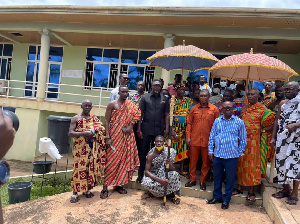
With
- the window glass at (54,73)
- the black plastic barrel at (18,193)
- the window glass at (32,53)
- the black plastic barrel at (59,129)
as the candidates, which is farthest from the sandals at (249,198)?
the window glass at (32,53)

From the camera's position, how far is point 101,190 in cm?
387

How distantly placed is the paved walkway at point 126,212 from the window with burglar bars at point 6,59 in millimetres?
10548

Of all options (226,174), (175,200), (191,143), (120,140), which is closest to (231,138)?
(226,174)

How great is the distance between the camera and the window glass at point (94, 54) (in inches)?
425

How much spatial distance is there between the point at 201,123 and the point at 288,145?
4.05 feet

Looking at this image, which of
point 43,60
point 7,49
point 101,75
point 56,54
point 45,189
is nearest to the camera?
point 45,189

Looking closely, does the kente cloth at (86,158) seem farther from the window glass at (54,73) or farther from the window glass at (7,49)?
the window glass at (7,49)

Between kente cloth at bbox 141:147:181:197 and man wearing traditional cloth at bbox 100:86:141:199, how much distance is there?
0.44 m

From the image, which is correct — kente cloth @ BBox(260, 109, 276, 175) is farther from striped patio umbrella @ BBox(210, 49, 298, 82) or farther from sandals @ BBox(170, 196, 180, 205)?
sandals @ BBox(170, 196, 180, 205)

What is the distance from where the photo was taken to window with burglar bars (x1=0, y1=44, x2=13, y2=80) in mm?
11867

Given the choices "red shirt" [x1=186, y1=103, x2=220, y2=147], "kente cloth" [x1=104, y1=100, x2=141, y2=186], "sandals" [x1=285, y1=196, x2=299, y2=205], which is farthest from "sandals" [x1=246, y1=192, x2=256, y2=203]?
"kente cloth" [x1=104, y1=100, x2=141, y2=186]

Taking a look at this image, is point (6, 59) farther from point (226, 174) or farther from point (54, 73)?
point (226, 174)

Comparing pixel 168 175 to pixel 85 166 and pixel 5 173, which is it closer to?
pixel 85 166

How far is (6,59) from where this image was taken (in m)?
11.9
